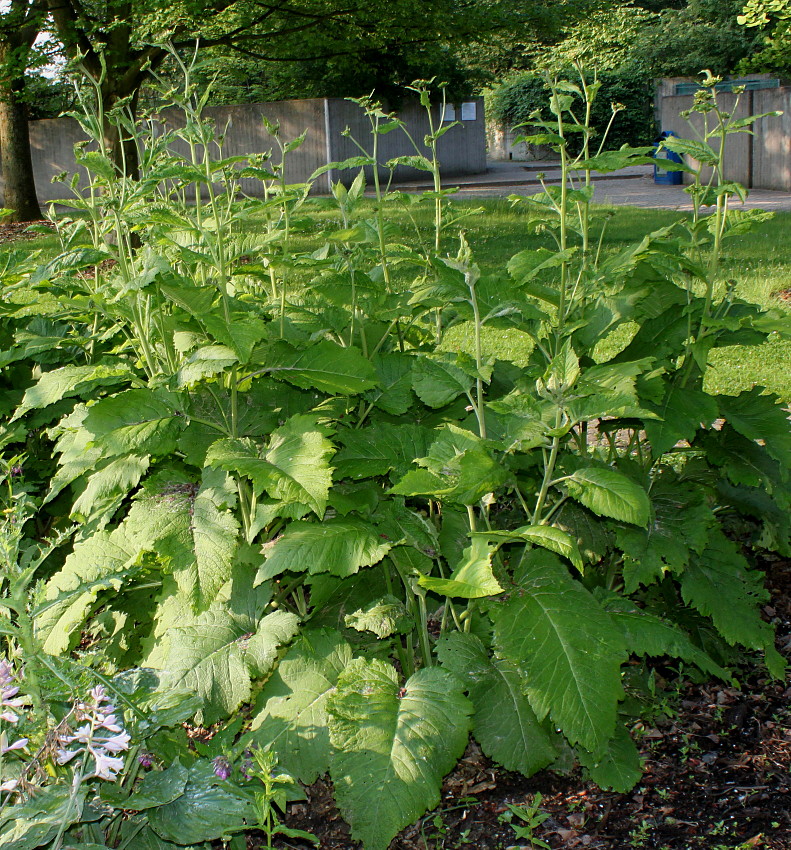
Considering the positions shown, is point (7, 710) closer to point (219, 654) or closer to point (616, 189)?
point (219, 654)

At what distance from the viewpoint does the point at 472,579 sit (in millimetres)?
2189

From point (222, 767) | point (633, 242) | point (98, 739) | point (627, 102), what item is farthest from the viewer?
point (627, 102)

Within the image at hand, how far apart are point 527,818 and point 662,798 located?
40 centimetres

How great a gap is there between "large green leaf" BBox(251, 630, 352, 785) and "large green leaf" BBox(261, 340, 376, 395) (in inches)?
29.0

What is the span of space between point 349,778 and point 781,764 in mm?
1265

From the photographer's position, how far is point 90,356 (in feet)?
11.8

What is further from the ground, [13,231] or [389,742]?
[13,231]

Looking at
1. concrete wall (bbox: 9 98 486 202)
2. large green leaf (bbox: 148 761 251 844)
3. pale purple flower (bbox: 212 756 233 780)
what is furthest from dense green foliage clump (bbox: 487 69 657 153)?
large green leaf (bbox: 148 761 251 844)

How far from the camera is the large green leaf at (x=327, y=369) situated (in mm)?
2580

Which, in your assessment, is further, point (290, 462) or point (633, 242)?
point (633, 242)

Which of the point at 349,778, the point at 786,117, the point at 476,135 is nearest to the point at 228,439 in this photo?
the point at 349,778

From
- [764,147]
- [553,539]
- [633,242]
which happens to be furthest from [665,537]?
[764,147]

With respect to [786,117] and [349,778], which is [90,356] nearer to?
[349,778]

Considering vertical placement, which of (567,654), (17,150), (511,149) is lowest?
(567,654)
